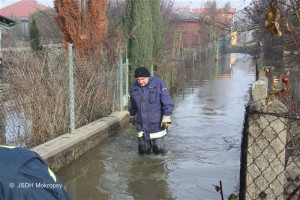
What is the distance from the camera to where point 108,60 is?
954 centimetres

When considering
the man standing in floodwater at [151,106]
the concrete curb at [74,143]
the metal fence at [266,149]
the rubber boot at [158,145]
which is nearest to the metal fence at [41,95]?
the concrete curb at [74,143]

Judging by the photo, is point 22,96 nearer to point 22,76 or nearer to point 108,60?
point 22,76

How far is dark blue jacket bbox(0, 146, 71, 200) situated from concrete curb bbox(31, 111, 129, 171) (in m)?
3.78

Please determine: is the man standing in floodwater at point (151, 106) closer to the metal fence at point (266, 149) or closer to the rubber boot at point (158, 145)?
the rubber boot at point (158, 145)

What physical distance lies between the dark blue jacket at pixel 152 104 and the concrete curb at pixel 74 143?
1200 millimetres

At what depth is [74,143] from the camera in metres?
6.54

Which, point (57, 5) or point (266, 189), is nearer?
point (266, 189)

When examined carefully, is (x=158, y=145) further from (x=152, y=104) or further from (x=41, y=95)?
(x=41, y=95)

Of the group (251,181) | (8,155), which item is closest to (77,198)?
(251,181)

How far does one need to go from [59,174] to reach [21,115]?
160 centimetres

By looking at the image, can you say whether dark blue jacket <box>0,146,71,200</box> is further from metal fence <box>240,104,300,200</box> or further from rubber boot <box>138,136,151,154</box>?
rubber boot <box>138,136,151,154</box>

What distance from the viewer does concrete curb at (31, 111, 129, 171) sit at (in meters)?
5.82

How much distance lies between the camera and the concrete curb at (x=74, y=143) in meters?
5.82

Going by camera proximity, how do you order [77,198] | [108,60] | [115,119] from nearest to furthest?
1. [77,198]
2. [115,119]
3. [108,60]
